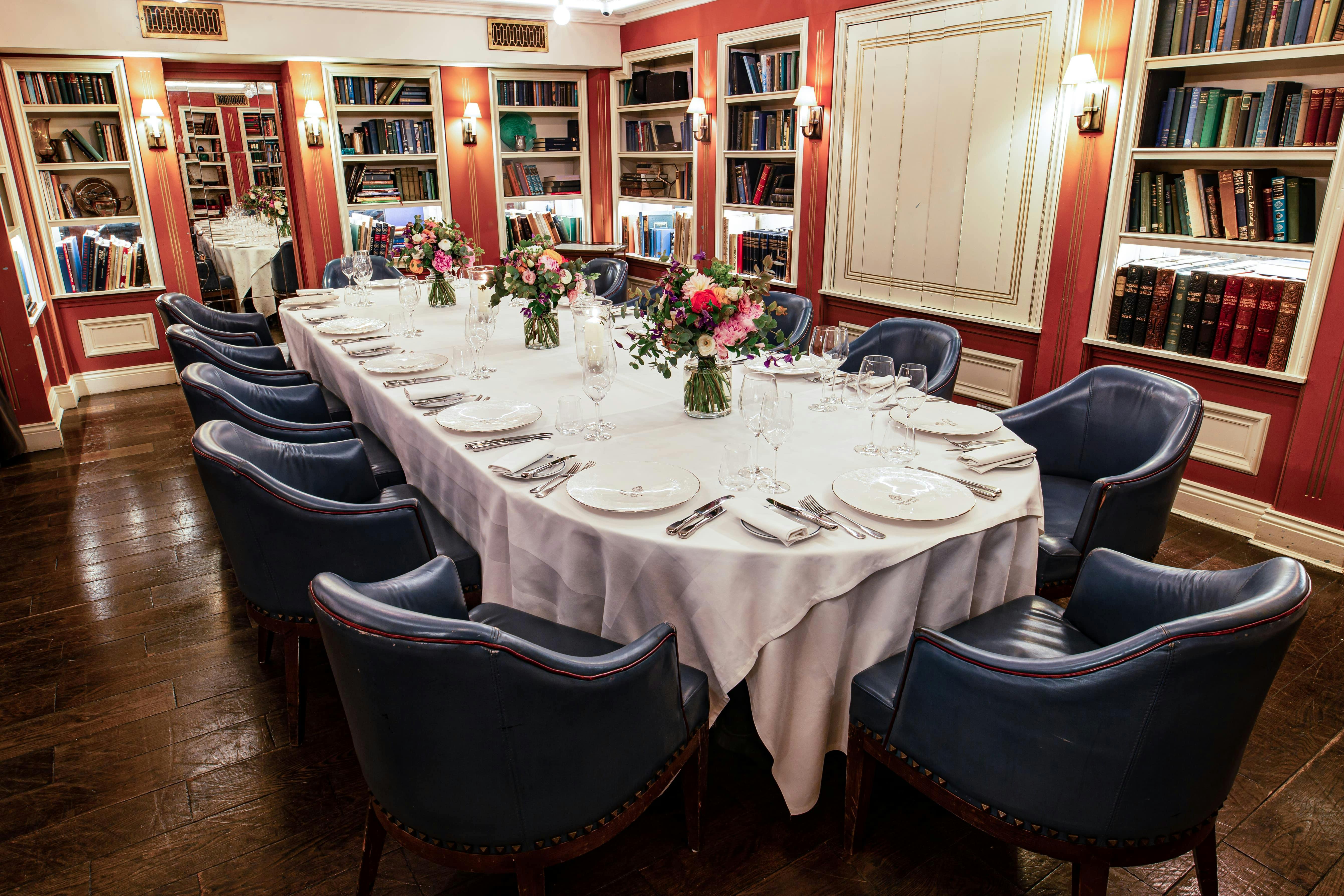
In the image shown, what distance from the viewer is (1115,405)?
277cm

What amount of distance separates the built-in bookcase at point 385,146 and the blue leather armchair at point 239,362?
2.91 m

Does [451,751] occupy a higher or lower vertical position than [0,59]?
lower

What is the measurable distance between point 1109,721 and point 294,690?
203 centimetres

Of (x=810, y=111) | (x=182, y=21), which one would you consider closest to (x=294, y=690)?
(x=810, y=111)

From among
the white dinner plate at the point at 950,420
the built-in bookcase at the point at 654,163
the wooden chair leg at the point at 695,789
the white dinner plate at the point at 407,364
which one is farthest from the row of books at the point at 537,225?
the wooden chair leg at the point at 695,789

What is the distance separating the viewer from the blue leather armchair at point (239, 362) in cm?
337

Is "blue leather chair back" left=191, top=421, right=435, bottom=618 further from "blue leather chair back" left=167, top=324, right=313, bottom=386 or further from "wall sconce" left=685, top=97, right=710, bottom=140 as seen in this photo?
"wall sconce" left=685, top=97, right=710, bottom=140

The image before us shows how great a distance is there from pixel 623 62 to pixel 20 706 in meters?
6.31

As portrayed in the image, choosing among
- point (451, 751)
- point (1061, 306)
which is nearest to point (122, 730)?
point (451, 751)

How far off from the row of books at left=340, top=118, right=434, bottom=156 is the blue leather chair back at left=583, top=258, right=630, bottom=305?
85.7 inches

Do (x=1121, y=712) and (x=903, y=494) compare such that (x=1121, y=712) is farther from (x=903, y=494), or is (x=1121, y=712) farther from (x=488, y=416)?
(x=488, y=416)

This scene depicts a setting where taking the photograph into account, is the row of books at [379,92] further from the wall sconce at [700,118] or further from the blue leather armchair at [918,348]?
the blue leather armchair at [918,348]

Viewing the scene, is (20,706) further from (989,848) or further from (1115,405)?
(1115,405)

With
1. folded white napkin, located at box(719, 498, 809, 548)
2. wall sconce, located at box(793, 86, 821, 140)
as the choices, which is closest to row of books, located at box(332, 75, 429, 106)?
wall sconce, located at box(793, 86, 821, 140)
